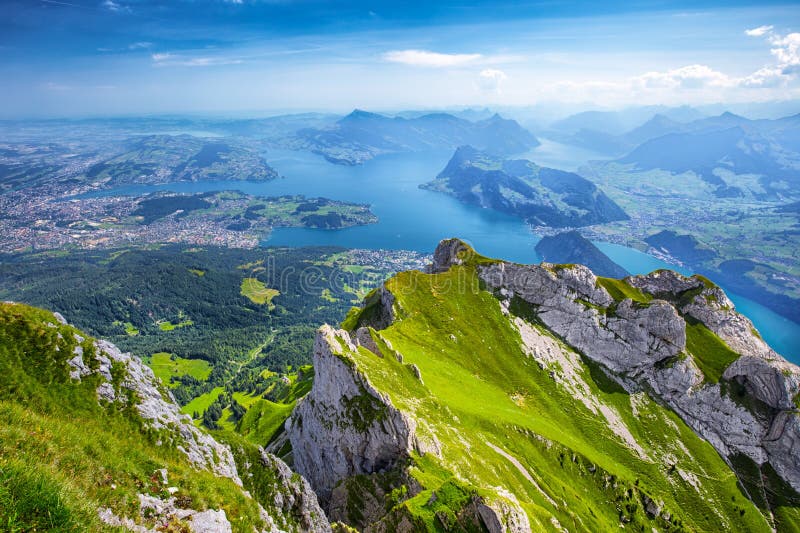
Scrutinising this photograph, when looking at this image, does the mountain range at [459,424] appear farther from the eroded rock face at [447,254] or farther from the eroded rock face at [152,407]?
the eroded rock face at [447,254]

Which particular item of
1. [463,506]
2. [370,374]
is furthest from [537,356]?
[463,506]

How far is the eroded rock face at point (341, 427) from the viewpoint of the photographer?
38.5 meters

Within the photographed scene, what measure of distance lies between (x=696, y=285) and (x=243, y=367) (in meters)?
181

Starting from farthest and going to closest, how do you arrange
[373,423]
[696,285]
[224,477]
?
1. [696,285]
2. [373,423]
3. [224,477]

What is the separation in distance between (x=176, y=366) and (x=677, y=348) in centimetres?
19331

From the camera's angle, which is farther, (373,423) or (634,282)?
(634,282)

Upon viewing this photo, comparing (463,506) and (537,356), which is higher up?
(463,506)

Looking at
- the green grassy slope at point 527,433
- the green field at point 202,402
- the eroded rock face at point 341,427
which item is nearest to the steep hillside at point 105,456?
the eroded rock face at point 341,427

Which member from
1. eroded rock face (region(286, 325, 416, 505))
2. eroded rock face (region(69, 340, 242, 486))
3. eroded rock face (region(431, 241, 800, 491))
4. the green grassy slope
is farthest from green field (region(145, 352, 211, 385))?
eroded rock face (region(69, 340, 242, 486))

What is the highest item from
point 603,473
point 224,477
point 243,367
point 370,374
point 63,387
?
point 63,387

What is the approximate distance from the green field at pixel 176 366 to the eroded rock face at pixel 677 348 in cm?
14115

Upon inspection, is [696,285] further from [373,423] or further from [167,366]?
[167,366]

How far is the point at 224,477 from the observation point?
22625 mm

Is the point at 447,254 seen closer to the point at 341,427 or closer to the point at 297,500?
the point at 341,427
